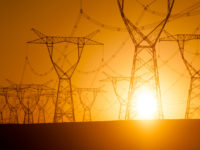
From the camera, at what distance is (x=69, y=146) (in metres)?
6.91

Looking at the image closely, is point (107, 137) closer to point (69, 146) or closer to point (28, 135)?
point (69, 146)

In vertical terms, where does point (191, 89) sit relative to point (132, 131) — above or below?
above

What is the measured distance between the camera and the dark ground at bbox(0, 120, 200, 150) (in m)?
6.84

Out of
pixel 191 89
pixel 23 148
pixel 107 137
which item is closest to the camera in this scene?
pixel 23 148

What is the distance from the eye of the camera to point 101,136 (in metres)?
7.14

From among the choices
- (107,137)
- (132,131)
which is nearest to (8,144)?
(107,137)

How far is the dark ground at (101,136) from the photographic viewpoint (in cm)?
684

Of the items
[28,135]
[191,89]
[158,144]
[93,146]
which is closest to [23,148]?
[28,135]

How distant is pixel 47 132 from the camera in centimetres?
704

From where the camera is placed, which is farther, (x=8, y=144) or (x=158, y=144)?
(x=158, y=144)

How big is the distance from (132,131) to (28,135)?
7.02 feet

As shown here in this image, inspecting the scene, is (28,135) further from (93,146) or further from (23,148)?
(93,146)

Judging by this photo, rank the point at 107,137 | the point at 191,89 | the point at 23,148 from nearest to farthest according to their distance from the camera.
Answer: the point at 23,148, the point at 107,137, the point at 191,89

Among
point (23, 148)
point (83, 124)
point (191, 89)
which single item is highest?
point (191, 89)
